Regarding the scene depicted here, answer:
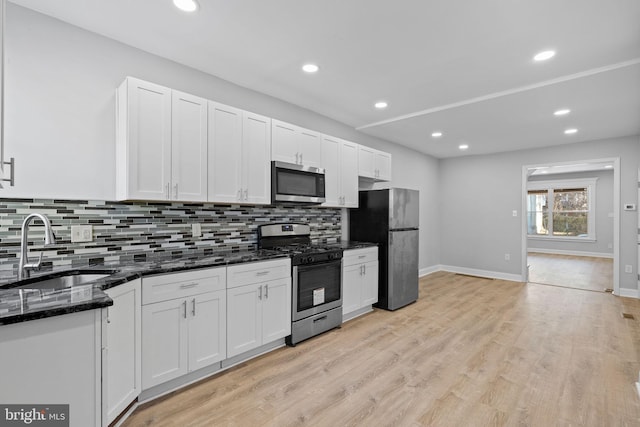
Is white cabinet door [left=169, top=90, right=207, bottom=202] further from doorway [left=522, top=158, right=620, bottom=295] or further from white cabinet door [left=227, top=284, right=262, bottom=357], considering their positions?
doorway [left=522, top=158, right=620, bottom=295]

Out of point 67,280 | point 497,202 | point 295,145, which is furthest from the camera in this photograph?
point 497,202

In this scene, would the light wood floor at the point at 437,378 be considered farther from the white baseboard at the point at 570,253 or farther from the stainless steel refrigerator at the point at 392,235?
the white baseboard at the point at 570,253

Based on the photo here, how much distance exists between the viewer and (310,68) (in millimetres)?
2799

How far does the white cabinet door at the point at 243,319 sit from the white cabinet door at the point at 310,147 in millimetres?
1541

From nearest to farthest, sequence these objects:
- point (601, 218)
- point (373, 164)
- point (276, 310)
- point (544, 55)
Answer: point (544, 55) < point (276, 310) < point (373, 164) < point (601, 218)

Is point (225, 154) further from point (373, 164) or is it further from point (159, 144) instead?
point (373, 164)

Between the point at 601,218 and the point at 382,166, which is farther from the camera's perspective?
the point at 601,218

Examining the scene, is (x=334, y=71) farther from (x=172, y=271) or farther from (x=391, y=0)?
(x=172, y=271)

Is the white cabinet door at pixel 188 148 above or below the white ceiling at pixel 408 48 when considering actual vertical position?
below

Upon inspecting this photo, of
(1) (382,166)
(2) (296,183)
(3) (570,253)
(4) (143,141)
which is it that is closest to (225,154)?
(4) (143,141)

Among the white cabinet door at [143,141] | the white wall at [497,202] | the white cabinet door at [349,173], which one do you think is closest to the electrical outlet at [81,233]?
the white cabinet door at [143,141]

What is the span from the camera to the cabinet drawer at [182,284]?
201 cm

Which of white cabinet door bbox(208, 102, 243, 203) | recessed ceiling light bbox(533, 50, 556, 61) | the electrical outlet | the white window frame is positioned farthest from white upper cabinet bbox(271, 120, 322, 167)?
the white window frame

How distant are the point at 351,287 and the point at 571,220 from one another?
915 cm
